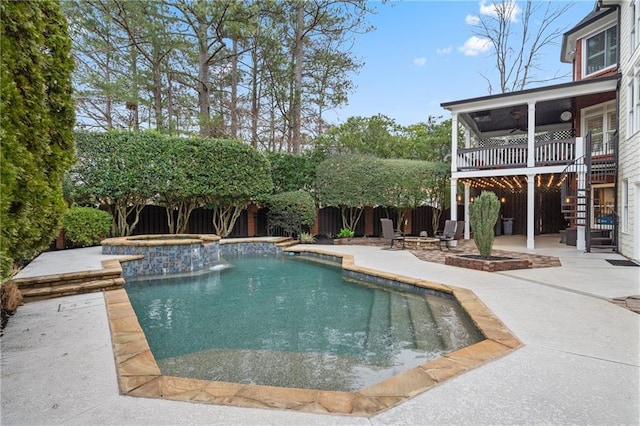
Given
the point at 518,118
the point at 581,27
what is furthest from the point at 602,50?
the point at 518,118

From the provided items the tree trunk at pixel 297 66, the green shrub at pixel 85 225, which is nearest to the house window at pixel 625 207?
the tree trunk at pixel 297 66

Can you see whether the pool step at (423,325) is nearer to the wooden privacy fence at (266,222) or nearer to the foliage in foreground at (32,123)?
the foliage in foreground at (32,123)

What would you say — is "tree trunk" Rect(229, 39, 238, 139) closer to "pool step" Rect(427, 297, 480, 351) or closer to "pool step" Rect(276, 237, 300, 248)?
"pool step" Rect(276, 237, 300, 248)

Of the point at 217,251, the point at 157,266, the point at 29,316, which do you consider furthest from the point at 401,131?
the point at 29,316

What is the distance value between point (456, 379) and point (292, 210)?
10.5 meters

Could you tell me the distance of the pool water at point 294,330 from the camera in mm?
3008

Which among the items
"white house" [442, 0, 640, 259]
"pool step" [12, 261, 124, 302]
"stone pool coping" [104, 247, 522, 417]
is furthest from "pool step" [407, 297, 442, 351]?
"white house" [442, 0, 640, 259]

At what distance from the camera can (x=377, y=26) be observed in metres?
15.3

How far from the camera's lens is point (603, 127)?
11.1 m

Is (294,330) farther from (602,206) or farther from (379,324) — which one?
(602,206)

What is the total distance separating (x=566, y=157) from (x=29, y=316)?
13203 mm

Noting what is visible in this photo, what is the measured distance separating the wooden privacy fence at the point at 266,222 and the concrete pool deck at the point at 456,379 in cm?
812

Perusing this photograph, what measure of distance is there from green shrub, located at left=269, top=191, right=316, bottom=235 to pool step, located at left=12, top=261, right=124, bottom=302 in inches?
286

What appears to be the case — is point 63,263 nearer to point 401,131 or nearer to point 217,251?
point 217,251
